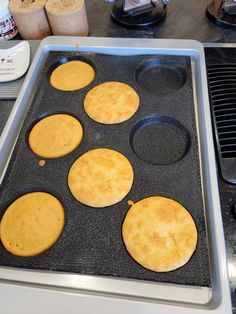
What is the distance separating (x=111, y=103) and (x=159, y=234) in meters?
0.49

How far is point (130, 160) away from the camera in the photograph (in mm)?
814

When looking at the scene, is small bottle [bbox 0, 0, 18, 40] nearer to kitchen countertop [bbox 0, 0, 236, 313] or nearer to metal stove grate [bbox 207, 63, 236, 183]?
kitchen countertop [bbox 0, 0, 236, 313]

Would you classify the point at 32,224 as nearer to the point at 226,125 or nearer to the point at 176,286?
the point at 176,286

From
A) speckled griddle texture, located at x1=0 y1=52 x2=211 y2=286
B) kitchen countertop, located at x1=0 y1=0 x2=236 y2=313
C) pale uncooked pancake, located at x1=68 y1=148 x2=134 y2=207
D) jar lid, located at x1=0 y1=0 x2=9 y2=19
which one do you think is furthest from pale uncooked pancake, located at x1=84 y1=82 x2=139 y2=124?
jar lid, located at x1=0 y1=0 x2=9 y2=19

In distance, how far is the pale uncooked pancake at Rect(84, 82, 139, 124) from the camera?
0.92 m

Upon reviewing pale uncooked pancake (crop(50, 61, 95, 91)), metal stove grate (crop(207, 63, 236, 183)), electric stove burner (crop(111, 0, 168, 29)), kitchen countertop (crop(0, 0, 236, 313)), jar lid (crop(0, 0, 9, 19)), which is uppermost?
jar lid (crop(0, 0, 9, 19))

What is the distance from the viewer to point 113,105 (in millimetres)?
944

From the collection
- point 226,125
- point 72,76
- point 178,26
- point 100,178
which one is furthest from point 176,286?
point 178,26

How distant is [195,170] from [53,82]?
0.63 meters

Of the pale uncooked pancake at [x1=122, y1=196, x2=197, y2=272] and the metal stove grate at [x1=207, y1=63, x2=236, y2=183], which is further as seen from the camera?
the metal stove grate at [x1=207, y1=63, x2=236, y2=183]

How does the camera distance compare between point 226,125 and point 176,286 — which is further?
point 226,125

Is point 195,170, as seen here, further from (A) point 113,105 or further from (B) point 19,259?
(B) point 19,259

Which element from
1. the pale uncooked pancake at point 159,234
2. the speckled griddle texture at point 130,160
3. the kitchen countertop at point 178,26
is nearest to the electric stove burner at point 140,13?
the kitchen countertop at point 178,26

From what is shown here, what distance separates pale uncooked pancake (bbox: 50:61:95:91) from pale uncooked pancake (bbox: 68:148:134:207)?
324 mm
